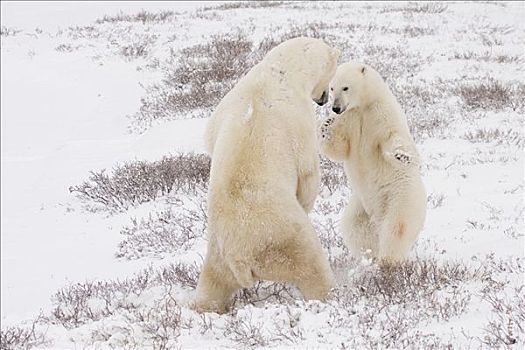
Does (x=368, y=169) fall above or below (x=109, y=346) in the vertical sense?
above

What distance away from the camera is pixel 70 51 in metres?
15.9

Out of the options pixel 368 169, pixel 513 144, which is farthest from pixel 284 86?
pixel 513 144

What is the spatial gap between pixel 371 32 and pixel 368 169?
11115 mm

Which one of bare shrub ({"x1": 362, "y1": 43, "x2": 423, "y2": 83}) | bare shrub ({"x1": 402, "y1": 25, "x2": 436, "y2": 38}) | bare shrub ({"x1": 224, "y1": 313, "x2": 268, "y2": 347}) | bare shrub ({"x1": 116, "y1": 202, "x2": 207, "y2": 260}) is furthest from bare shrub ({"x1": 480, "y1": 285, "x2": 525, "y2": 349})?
bare shrub ({"x1": 402, "y1": 25, "x2": 436, "y2": 38})

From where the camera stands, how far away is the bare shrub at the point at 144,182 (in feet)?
24.6

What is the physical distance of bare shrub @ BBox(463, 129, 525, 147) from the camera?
8115mm

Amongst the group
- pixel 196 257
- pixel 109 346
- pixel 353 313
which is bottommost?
pixel 196 257

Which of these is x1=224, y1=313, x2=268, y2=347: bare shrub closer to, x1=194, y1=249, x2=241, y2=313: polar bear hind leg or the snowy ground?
the snowy ground

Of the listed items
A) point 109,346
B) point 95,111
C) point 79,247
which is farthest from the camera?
point 95,111

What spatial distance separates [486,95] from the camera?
33.0ft

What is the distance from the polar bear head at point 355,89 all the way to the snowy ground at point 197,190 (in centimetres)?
115

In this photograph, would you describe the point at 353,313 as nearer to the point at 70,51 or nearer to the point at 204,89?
the point at 204,89

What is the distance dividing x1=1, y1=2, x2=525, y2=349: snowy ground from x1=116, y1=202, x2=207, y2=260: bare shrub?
2cm

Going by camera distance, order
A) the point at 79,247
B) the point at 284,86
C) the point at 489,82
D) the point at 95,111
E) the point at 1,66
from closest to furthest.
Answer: the point at 284,86, the point at 79,247, the point at 489,82, the point at 95,111, the point at 1,66
